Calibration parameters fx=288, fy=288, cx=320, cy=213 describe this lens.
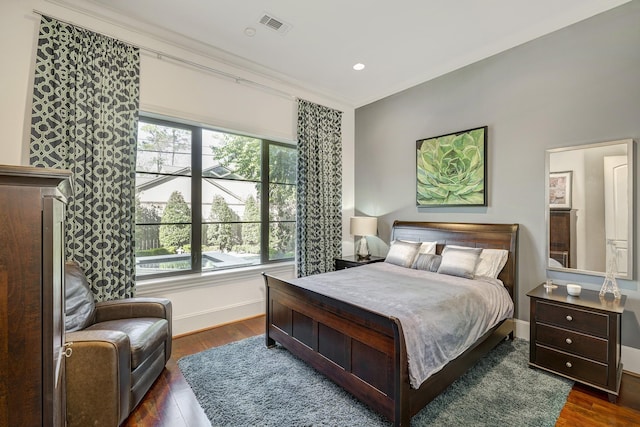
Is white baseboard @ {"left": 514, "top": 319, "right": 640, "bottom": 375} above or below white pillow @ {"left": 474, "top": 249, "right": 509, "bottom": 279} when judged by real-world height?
below

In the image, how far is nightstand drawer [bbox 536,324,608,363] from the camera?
7.05ft

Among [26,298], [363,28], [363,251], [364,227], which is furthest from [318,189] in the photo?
[26,298]

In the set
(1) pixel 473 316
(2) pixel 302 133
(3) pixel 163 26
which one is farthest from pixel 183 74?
(1) pixel 473 316

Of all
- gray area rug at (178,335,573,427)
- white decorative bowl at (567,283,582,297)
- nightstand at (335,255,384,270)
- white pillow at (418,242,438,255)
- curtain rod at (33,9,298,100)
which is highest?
curtain rod at (33,9,298,100)

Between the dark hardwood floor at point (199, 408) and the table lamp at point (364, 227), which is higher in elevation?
the table lamp at point (364, 227)

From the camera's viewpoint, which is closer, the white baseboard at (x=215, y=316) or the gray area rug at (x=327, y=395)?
the gray area rug at (x=327, y=395)

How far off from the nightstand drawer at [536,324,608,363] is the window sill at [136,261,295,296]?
294 centimetres

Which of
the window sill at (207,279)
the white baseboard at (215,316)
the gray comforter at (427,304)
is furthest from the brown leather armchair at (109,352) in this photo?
the gray comforter at (427,304)

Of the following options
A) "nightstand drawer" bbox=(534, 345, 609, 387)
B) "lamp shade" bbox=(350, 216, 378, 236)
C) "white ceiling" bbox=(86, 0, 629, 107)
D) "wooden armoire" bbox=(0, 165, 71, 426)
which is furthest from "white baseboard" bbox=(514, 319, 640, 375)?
"wooden armoire" bbox=(0, 165, 71, 426)

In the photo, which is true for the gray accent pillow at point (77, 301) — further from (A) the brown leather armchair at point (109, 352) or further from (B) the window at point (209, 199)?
(B) the window at point (209, 199)

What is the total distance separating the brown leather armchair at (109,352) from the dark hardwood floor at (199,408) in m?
0.10

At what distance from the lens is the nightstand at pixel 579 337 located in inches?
82.9

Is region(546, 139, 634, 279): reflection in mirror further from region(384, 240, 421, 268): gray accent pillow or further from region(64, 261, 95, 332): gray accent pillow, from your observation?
region(64, 261, 95, 332): gray accent pillow

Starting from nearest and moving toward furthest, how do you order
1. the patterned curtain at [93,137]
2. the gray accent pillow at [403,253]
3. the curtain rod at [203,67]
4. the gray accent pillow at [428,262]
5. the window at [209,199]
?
the patterned curtain at [93,137]
the curtain rod at [203,67]
the window at [209,199]
the gray accent pillow at [428,262]
the gray accent pillow at [403,253]
